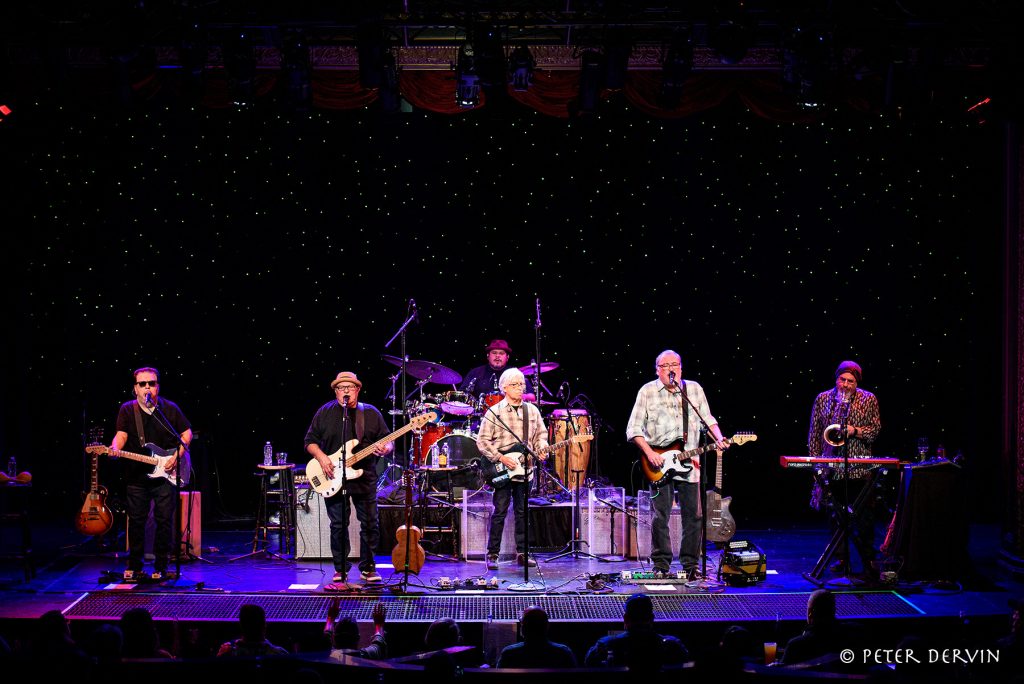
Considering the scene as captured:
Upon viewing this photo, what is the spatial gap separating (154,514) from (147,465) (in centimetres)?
57

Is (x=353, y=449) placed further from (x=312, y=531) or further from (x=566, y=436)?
(x=566, y=436)

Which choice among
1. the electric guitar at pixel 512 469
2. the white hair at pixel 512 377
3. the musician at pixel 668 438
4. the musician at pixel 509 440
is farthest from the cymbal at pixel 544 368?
the musician at pixel 668 438

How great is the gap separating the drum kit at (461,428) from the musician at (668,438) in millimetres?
1604

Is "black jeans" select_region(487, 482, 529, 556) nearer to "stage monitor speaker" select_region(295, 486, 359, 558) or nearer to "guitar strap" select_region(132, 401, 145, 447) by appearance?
"stage monitor speaker" select_region(295, 486, 359, 558)

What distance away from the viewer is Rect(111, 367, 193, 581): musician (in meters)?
10.3

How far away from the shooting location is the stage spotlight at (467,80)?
1073 centimetres

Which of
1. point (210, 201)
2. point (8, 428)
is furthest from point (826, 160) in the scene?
point (8, 428)

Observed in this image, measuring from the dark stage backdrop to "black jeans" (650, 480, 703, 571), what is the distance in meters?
3.61

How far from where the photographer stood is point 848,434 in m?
10.2

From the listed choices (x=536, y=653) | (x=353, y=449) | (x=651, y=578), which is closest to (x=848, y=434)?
(x=651, y=578)

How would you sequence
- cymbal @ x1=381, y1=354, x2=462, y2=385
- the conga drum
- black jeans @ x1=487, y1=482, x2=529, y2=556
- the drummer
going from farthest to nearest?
1. the drummer
2. cymbal @ x1=381, y1=354, x2=462, y2=385
3. the conga drum
4. black jeans @ x1=487, y1=482, x2=529, y2=556

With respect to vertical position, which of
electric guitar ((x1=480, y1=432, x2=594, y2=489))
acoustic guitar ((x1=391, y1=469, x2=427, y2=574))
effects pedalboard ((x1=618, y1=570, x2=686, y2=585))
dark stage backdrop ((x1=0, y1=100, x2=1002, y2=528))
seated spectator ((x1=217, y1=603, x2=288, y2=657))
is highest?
dark stage backdrop ((x1=0, y1=100, x2=1002, y2=528))

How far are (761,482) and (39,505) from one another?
9750 mm

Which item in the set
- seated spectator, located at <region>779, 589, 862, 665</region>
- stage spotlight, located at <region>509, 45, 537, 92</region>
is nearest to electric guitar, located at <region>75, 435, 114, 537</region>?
stage spotlight, located at <region>509, 45, 537, 92</region>
